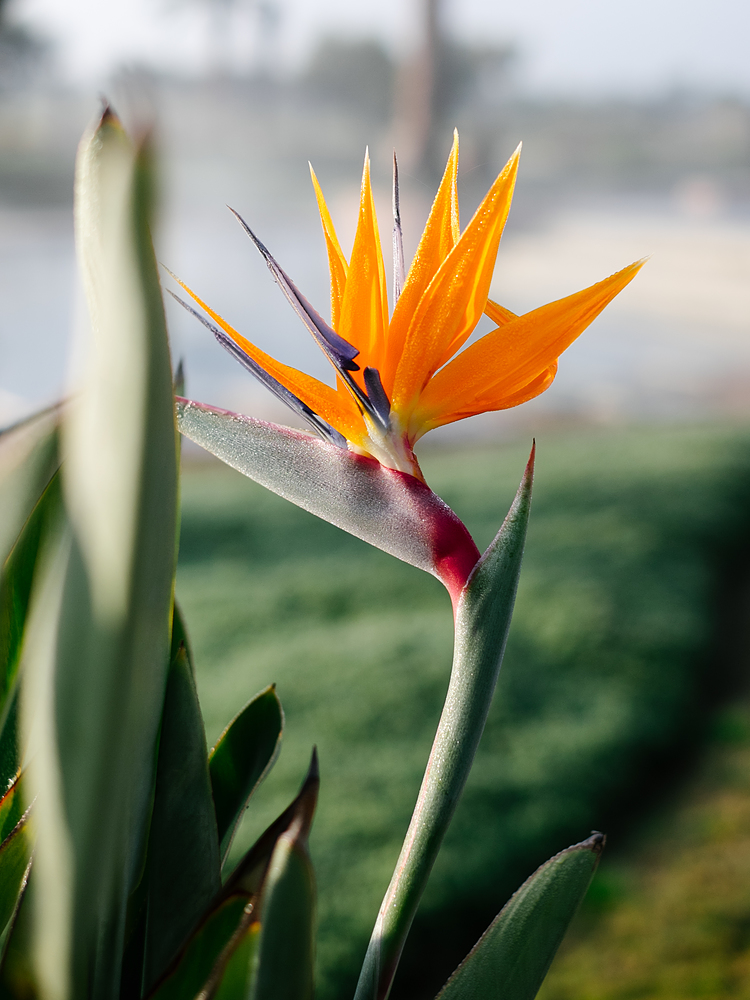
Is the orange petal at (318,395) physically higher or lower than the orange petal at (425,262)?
lower

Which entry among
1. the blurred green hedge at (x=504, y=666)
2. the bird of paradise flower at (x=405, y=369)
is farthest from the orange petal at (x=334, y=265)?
the blurred green hedge at (x=504, y=666)

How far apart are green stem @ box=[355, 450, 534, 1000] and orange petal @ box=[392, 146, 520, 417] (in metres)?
0.04

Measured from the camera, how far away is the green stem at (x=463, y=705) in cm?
24

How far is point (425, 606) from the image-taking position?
1.80m

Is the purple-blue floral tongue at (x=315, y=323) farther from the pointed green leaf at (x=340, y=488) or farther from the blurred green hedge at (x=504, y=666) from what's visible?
the blurred green hedge at (x=504, y=666)

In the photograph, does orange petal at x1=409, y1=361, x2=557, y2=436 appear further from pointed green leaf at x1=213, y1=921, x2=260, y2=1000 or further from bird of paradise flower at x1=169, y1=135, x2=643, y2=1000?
pointed green leaf at x1=213, y1=921, x2=260, y2=1000

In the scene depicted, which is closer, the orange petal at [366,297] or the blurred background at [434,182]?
the orange petal at [366,297]

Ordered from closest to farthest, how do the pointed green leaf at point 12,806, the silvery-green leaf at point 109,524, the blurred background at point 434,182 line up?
the silvery-green leaf at point 109,524 < the pointed green leaf at point 12,806 < the blurred background at point 434,182

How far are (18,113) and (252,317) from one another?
2164 mm

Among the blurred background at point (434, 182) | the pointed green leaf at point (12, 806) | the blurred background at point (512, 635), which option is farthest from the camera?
the blurred background at point (434, 182)

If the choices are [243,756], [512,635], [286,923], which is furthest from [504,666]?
[286,923]

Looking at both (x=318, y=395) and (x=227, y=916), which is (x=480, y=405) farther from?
(x=227, y=916)

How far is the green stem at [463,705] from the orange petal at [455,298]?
0.04 meters

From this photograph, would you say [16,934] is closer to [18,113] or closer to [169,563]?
[169,563]
